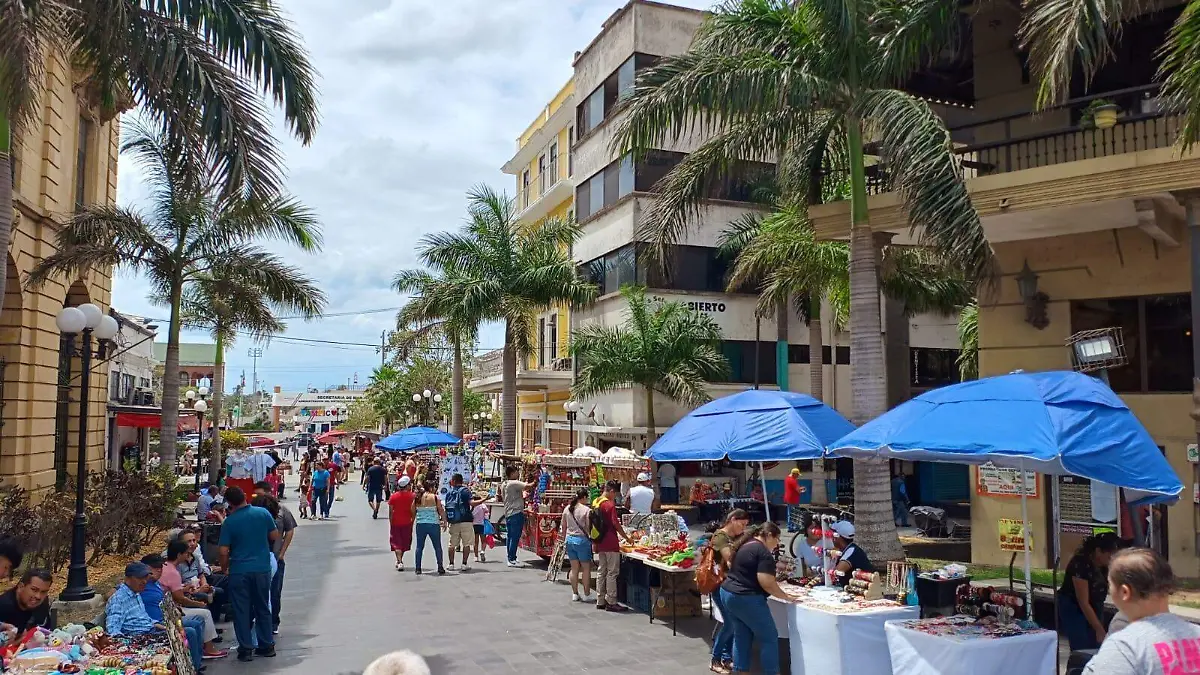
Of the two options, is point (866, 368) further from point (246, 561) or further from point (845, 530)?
point (246, 561)

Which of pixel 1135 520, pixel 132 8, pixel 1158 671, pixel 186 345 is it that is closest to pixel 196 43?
pixel 132 8

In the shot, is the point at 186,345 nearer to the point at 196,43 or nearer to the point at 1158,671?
the point at 196,43

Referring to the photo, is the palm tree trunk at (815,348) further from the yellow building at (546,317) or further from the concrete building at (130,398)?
the concrete building at (130,398)

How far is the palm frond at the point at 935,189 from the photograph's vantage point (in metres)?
11.1

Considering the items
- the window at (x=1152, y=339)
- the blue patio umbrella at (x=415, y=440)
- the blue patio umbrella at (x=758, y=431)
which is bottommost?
the blue patio umbrella at (x=415, y=440)

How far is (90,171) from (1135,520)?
23.1 meters

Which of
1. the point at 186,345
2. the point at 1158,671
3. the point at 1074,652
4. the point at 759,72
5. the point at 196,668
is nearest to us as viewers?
the point at 1158,671

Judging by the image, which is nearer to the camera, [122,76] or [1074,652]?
[1074,652]

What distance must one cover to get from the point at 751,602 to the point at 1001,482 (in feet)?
28.5

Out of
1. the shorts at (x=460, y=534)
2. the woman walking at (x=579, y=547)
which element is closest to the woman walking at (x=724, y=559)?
the woman walking at (x=579, y=547)

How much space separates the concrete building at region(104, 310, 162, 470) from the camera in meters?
30.9

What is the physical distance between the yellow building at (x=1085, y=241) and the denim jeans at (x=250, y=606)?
31.8 feet

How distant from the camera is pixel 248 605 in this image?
9188 millimetres

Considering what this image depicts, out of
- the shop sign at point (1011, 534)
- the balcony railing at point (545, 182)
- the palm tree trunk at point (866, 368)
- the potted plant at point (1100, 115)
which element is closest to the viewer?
the potted plant at point (1100, 115)
